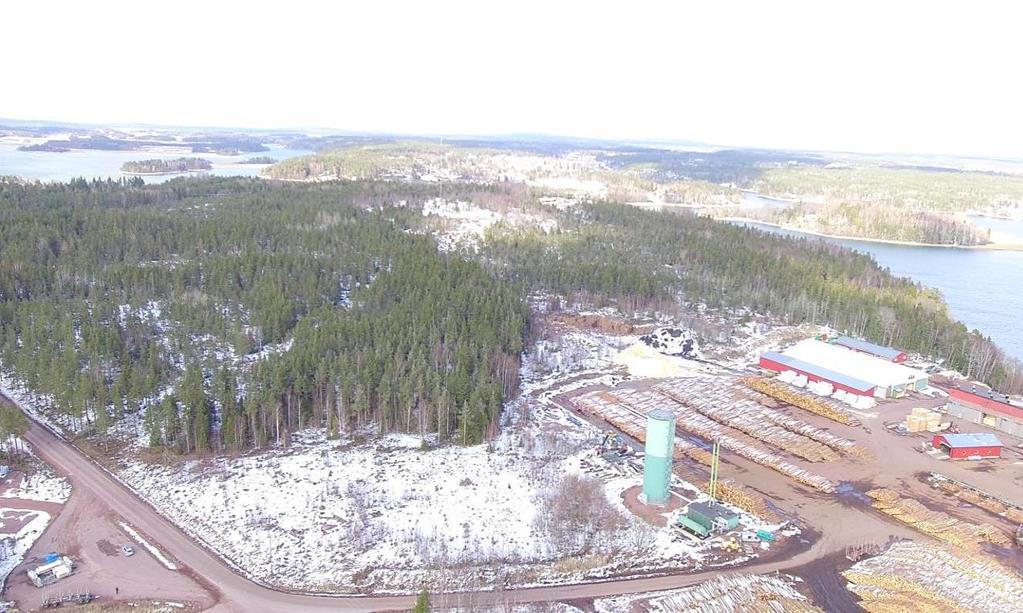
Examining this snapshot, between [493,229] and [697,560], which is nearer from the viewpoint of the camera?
[697,560]

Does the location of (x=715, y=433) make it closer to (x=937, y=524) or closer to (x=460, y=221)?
(x=937, y=524)

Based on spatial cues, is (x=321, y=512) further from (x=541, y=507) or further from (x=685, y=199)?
(x=685, y=199)

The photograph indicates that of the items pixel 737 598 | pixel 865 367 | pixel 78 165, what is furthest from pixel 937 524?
pixel 78 165

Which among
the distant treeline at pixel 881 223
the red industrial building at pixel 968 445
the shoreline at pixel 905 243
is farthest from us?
the distant treeline at pixel 881 223

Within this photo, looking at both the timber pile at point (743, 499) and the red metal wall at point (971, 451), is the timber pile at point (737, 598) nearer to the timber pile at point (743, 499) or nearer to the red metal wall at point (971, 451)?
the timber pile at point (743, 499)

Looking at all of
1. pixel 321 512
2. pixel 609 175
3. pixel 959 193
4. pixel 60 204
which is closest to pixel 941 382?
pixel 321 512

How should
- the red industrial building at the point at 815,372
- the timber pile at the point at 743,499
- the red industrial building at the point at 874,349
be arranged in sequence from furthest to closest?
the red industrial building at the point at 874,349 → the red industrial building at the point at 815,372 → the timber pile at the point at 743,499

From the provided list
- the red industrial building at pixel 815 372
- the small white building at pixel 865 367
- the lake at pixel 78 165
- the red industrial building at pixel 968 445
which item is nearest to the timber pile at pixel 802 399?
the red industrial building at pixel 815 372
